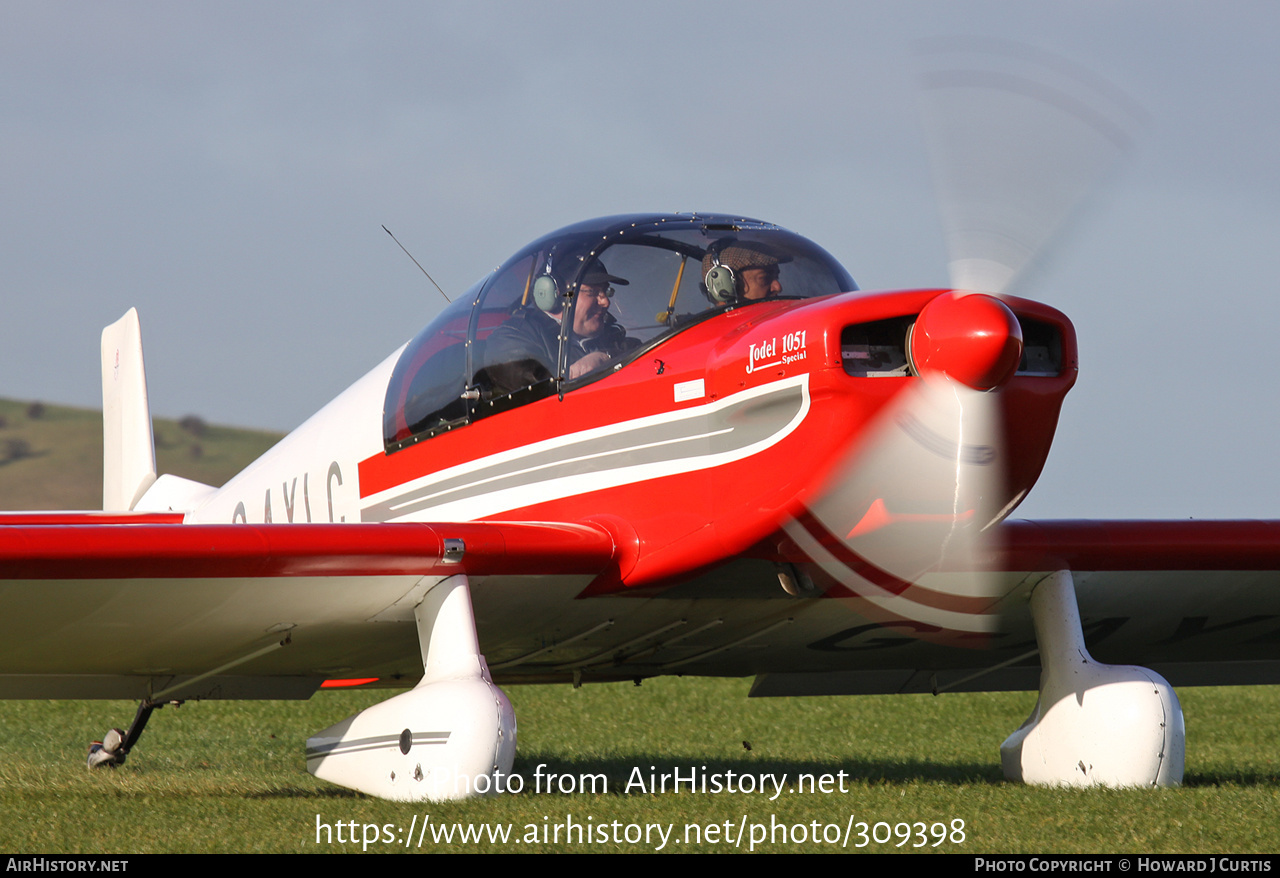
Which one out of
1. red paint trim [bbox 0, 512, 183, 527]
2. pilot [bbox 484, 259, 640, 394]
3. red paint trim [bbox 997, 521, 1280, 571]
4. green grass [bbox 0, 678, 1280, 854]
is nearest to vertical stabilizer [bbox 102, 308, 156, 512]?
red paint trim [bbox 0, 512, 183, 527]

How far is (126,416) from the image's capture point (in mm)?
14555

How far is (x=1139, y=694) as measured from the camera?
7266 millimetres

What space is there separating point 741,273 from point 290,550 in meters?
2.69

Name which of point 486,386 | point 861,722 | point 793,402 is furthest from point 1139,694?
point 861,722

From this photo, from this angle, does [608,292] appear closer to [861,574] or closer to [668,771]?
[861,574]

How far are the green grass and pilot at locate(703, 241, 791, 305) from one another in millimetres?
2524

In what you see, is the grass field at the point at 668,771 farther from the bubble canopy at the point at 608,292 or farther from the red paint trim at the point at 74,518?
the bubble canopy at the point at 608,292

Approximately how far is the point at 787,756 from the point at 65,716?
25.5 feet

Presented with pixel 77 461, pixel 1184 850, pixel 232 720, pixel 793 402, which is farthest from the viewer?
pixel 77 461

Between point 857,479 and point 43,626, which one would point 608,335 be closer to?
point 857,479

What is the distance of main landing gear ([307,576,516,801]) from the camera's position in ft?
21.0

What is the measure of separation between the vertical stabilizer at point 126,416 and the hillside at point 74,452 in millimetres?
71363

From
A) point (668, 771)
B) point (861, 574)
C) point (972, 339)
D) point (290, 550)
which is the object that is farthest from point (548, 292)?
point (668, 771)

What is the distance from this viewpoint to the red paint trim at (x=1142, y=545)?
27.0 ft
